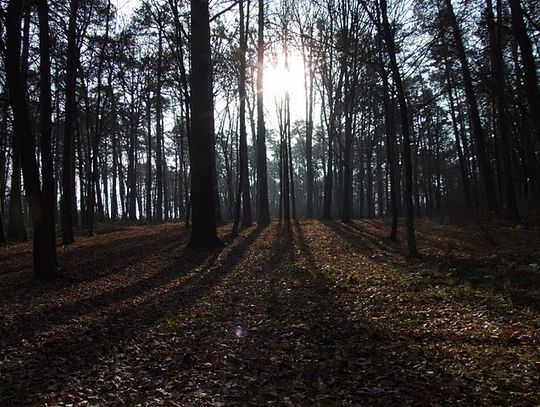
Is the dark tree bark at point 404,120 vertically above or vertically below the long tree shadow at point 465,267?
above

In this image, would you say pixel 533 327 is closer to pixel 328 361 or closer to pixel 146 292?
pixel 328 361

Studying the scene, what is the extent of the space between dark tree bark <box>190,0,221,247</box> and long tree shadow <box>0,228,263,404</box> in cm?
286

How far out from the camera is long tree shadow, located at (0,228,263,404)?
A: 4180mm

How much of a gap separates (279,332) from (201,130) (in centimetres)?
892

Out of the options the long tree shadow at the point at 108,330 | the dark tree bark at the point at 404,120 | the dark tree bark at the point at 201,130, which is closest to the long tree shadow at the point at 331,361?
the long tree shadow at the point at 108,330

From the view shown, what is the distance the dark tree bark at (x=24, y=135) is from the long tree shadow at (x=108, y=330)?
6.88ft

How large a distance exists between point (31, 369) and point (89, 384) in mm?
805

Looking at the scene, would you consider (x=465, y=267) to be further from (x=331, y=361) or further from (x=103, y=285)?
(x=103, y=285)

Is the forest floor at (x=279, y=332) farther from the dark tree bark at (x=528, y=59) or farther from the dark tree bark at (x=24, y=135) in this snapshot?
the dark tree bark at (x=528, y=59)

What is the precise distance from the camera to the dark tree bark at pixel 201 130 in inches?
530

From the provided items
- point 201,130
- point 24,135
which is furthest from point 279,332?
point 201,130

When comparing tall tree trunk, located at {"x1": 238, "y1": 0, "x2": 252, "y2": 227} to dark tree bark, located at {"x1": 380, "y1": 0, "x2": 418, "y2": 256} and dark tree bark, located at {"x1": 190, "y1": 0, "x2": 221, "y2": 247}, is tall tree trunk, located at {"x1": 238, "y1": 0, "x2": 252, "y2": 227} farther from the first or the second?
dark tree bark, located at {"x1": 380, "y1": 0, "x2": 418, "y2": 256}

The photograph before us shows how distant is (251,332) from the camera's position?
5.92 m

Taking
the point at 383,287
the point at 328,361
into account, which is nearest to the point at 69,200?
the point at 383,287
